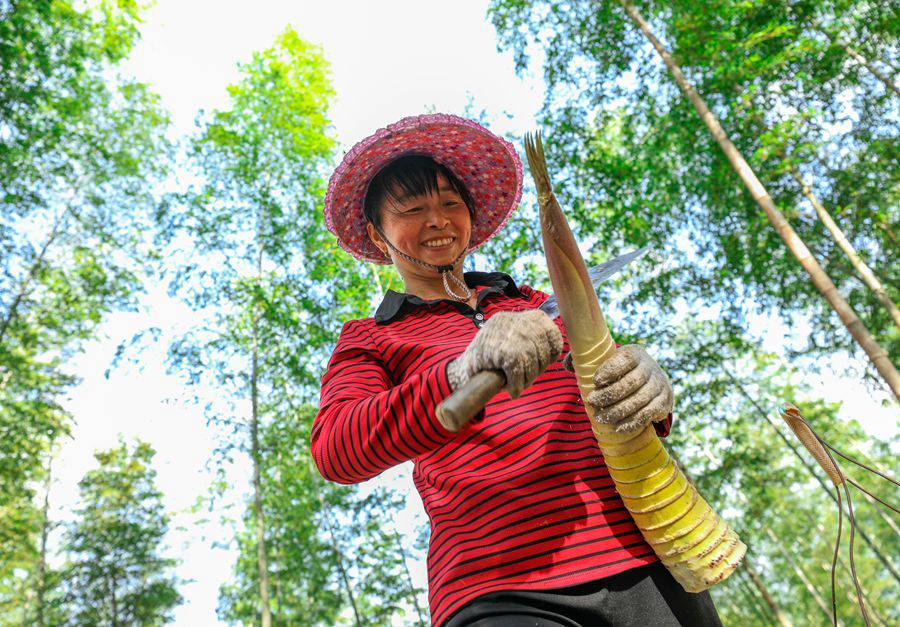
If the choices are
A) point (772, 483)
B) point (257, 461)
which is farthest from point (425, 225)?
point (772, 483)

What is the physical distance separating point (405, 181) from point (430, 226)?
176 millimetres

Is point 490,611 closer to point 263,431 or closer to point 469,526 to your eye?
point 469,526

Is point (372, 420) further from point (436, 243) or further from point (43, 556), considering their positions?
point (43, 556)

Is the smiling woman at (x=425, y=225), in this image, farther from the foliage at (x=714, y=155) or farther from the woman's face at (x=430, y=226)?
the foliage at (x=714, y=155)

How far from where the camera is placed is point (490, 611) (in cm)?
106

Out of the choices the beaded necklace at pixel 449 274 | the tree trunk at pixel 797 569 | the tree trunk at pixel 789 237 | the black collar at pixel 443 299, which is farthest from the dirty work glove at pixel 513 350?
the tree trunk at pixel 797 569

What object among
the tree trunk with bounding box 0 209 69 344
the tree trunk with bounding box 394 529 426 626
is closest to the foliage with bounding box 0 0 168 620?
the tree trunk with bounding box 0 209 69 344

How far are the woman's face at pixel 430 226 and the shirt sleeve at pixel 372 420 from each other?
47 cm

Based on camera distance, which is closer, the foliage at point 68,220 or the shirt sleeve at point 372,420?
the shirt sleeve at point 372,420

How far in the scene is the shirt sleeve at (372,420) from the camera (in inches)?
41.4

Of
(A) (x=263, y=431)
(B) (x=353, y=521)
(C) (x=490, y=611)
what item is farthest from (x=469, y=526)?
(B) (x=353, y=521)

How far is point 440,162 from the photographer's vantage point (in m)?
1.95

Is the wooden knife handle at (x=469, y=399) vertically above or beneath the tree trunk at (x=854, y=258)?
beneath

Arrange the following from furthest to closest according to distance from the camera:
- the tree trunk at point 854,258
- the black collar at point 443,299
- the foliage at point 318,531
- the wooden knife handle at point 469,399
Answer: the foliage at point 318,531
the tree trunk at point 854,258
the black collar at point 443,299
the wooden knife handle at point 469,399
